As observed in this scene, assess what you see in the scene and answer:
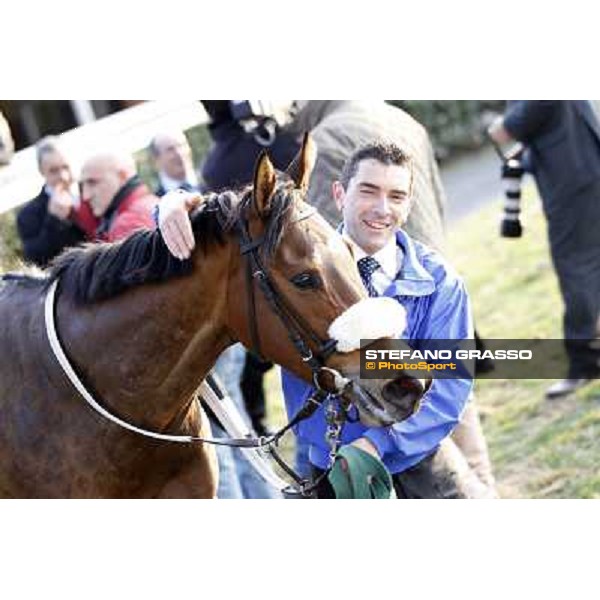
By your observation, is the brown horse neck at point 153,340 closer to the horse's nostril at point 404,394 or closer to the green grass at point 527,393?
the horse's nostril at point 404,394

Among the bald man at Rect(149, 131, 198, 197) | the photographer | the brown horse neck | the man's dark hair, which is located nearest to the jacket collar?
the man's dark hair

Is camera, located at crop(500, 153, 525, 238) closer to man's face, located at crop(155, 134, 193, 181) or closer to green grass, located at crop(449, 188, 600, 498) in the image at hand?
green grass, located at crop(449, 188, 600, 498)

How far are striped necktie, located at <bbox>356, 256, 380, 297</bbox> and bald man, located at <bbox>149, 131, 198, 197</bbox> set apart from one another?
126 centimetres

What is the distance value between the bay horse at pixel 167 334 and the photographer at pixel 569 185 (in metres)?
1.96

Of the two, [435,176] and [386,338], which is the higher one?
[386,338]

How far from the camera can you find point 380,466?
7.98ft

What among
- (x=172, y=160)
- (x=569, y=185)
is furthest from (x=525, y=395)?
(x=172, y=160)

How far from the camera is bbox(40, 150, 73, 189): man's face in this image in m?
3.56

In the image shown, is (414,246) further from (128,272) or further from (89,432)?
(89,432)

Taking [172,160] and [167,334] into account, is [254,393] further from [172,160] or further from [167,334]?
[167,334]

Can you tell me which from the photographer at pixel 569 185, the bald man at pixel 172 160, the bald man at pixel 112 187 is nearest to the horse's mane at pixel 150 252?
the bald man at pixel 112 187

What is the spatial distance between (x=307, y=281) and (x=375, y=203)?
0.33 meters
